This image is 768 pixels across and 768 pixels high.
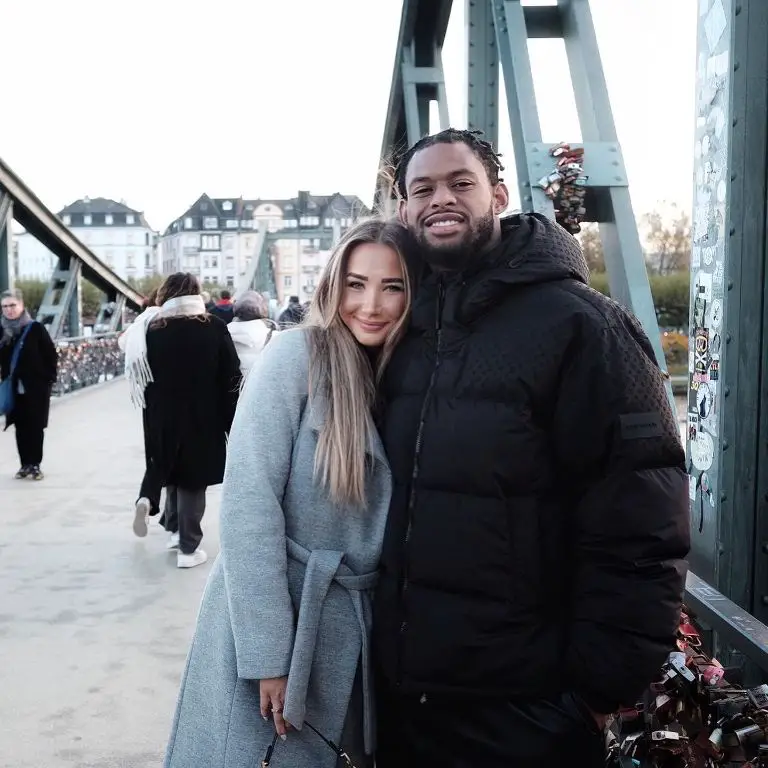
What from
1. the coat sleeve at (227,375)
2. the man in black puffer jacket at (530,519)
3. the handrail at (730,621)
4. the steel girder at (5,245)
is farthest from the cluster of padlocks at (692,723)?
the steel girder at (5,245)

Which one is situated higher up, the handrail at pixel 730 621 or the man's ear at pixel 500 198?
the man's ear at pixel 500 198

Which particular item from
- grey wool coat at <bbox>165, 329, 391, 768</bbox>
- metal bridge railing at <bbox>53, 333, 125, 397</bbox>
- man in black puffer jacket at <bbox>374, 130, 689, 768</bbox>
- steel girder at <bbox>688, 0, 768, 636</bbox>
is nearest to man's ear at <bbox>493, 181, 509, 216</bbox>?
man in black puffer jacket at <bbox>374, 130, 689, 768</bbox>

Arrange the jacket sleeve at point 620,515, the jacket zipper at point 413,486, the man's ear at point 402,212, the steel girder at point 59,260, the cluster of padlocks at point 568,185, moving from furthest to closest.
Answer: the steel girder at point 59,260 → the cluster of padlocks at point 568,185 → the man's ear at point 402,212 → the jacket zipper at point 413,486 → the jacket sleeve at point 620,515

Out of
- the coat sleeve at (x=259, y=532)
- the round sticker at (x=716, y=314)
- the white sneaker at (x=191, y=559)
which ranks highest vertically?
the round sticker at (x=716, y=314)

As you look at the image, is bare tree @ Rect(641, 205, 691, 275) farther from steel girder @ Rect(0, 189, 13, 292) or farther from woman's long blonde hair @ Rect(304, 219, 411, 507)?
woman's long blonde hair @ Rect(304, 219, 411, 507)

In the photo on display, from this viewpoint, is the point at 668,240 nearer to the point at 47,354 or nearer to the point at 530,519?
the point at 47,354

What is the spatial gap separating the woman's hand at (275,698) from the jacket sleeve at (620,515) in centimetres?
58

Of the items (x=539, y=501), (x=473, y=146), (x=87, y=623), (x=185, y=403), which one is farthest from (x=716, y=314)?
(x=185, y=403)

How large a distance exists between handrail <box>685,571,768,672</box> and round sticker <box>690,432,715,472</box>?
36cm

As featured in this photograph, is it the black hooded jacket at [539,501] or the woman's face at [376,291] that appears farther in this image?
the woman's face at [376,291]

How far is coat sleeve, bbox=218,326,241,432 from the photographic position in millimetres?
5402

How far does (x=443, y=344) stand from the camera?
1834mm

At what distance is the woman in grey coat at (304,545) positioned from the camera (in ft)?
6.15

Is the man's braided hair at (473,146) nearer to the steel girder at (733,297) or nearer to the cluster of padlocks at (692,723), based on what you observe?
the steel girder at (733,297)
